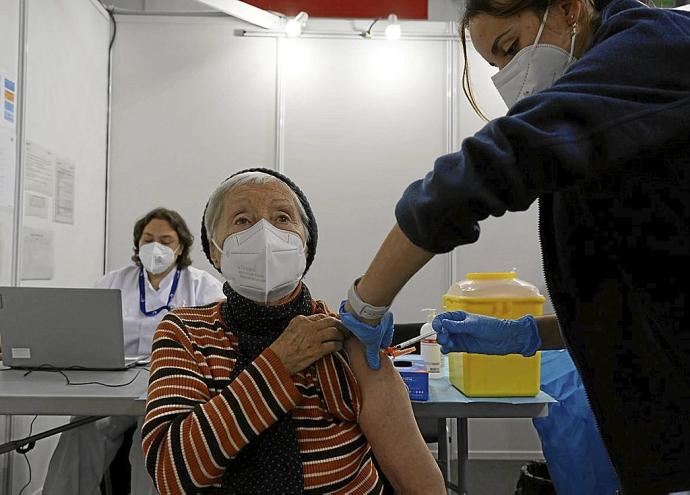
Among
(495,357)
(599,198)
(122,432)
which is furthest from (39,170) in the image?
(599,198)

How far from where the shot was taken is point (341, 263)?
158 inches

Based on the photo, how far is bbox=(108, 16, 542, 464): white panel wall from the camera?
4000 millimetres

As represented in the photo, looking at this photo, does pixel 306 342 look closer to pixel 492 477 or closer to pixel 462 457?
pixel 462 457

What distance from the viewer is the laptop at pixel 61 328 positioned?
1852 mm

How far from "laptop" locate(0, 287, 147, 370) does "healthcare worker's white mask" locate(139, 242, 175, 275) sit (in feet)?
3.65

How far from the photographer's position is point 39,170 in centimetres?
300

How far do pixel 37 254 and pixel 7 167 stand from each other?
0.48 meters

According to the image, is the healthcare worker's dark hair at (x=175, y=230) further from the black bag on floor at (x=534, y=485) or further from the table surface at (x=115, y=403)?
the black bag on floor at (x=534, y=485)

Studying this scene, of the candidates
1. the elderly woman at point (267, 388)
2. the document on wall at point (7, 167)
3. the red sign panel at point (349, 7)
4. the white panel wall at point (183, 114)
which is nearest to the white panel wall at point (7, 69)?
the document on wall at point (7, 167)

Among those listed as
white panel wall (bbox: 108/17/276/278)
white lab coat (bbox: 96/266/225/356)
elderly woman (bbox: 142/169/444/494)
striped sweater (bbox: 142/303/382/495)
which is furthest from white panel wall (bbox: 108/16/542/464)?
striped sweater (bbox: 142/303/382/495)

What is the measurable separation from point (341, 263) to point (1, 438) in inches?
83.7

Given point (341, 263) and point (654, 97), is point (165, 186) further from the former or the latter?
point (654, 97)

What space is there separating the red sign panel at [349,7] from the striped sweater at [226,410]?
2984mm

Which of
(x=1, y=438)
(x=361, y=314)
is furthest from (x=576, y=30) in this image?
(x=1, y=438)
